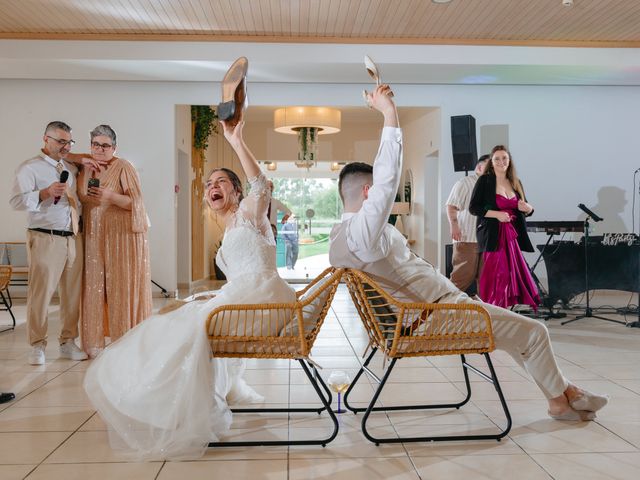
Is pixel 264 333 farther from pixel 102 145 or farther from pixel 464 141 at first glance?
pixel 464 141

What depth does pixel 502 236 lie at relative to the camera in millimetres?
5230

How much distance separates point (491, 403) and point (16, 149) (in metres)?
7.96

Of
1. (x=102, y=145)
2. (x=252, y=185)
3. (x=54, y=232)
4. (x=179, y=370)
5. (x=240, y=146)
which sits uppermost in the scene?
(x=102, y=145)

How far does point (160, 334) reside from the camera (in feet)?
8.50

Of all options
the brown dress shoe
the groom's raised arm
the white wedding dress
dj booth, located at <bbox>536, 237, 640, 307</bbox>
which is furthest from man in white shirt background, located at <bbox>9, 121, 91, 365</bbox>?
dj booth, located at <bbox>536, 237, 640, 307</bbox>

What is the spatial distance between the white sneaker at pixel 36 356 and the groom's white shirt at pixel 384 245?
2641 mm

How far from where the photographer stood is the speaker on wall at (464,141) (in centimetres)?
811

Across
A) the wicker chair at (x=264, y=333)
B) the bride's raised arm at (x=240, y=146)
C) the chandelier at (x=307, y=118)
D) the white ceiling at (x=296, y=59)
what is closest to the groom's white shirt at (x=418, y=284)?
the wicker chair at (x=264, y=333)

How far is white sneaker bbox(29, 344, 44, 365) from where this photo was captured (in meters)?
4.27

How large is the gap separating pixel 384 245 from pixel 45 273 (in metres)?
2.79

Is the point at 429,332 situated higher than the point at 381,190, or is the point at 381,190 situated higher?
the point at 381,190

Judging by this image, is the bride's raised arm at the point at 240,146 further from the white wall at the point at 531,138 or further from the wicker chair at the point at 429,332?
the white wall at the point at 531,138

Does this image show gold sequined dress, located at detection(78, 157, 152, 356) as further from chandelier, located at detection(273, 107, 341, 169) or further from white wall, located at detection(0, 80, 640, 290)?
chandelier, located at detection(273, 107, 341, 169)

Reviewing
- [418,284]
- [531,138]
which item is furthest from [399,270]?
[531,138]
